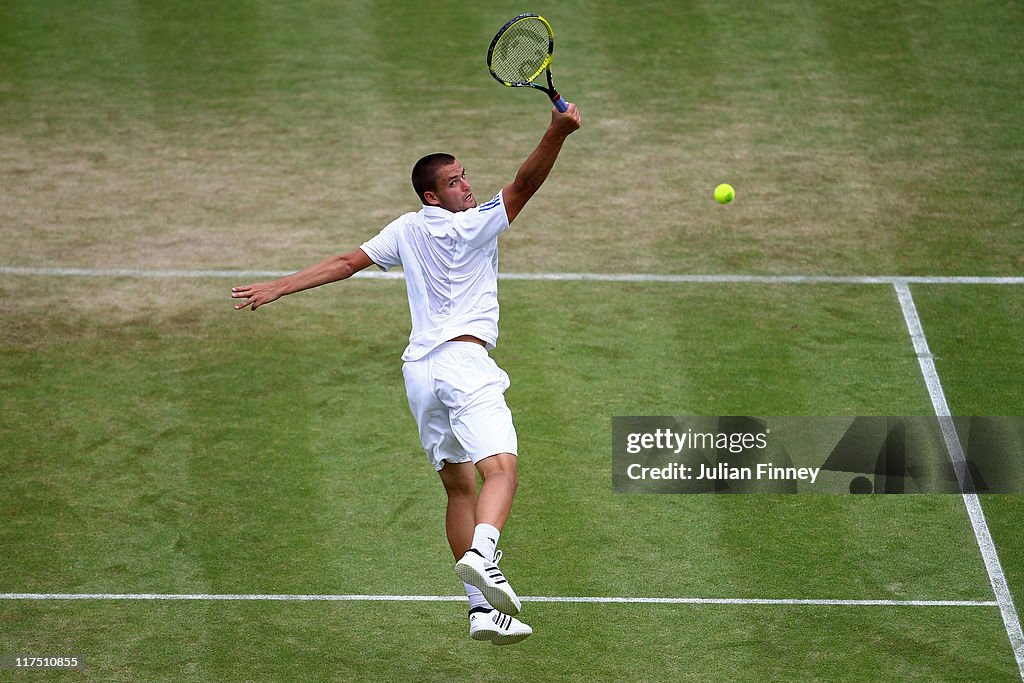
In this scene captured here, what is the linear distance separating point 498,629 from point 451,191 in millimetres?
2468

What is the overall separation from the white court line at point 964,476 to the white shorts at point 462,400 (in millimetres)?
3583

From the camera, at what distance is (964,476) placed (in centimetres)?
1057

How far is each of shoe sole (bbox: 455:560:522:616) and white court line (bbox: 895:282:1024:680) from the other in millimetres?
3360

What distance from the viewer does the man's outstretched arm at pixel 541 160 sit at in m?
7.54

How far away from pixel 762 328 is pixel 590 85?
5801 millimetres

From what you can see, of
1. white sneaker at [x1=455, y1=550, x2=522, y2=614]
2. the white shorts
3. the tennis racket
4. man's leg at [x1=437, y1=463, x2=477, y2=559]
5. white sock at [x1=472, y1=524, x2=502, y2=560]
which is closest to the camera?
white sneaker at [x1=455, y1=550, x2=522, y2=614]

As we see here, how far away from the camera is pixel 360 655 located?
28.9ft

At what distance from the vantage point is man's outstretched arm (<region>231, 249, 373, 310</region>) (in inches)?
314

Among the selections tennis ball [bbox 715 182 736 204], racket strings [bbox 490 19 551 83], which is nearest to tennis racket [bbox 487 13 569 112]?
racket strings [bbox 490 19 551 83]

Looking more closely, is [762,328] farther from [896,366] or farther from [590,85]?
[590,85]

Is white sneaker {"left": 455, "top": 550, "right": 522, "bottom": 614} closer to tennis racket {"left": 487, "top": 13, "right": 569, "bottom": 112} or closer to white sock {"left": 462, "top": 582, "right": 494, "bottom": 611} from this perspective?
white sock {"left": 462, "top": 582, "right": 494, "bottom": 611}

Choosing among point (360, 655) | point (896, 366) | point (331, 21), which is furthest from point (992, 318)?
point (331, 21)

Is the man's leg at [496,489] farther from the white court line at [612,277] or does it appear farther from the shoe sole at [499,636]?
the white court line at [612,277]

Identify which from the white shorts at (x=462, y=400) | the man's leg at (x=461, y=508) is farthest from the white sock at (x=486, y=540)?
the man's leg at (x=461, y=508)
